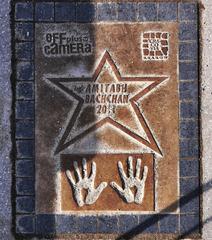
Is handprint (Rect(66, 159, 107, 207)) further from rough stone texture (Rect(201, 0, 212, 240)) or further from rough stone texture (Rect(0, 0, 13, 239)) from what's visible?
rough stone texture (Rect(201, 0, 212, 240))

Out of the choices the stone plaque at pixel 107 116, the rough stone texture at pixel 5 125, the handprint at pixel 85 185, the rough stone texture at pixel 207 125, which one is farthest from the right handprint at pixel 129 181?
the rough stone texture at pixel 5 125

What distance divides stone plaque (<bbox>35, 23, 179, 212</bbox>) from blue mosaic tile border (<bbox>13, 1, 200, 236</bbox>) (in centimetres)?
5

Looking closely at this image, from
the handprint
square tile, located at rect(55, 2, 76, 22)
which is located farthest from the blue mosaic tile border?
the handprint

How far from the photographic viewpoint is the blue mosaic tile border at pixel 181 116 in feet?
8.30

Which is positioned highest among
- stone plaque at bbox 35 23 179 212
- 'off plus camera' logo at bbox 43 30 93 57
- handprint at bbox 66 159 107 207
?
'off plus camera' logo at bbox 43 30 93 57

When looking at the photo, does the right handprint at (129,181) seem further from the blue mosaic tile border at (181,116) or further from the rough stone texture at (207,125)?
the rough stone texture at (207,125)

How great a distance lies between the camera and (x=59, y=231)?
2.54 m

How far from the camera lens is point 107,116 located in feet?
8.34

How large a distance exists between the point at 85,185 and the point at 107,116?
19.1 inches

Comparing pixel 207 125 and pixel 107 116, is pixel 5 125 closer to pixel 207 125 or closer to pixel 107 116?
pixel 107 116

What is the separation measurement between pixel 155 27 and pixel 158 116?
0.60m

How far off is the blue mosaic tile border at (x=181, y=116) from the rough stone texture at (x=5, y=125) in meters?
0.06

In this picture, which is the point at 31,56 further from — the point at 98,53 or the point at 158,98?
the point at 158,98

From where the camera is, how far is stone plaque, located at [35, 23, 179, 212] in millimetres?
2529
